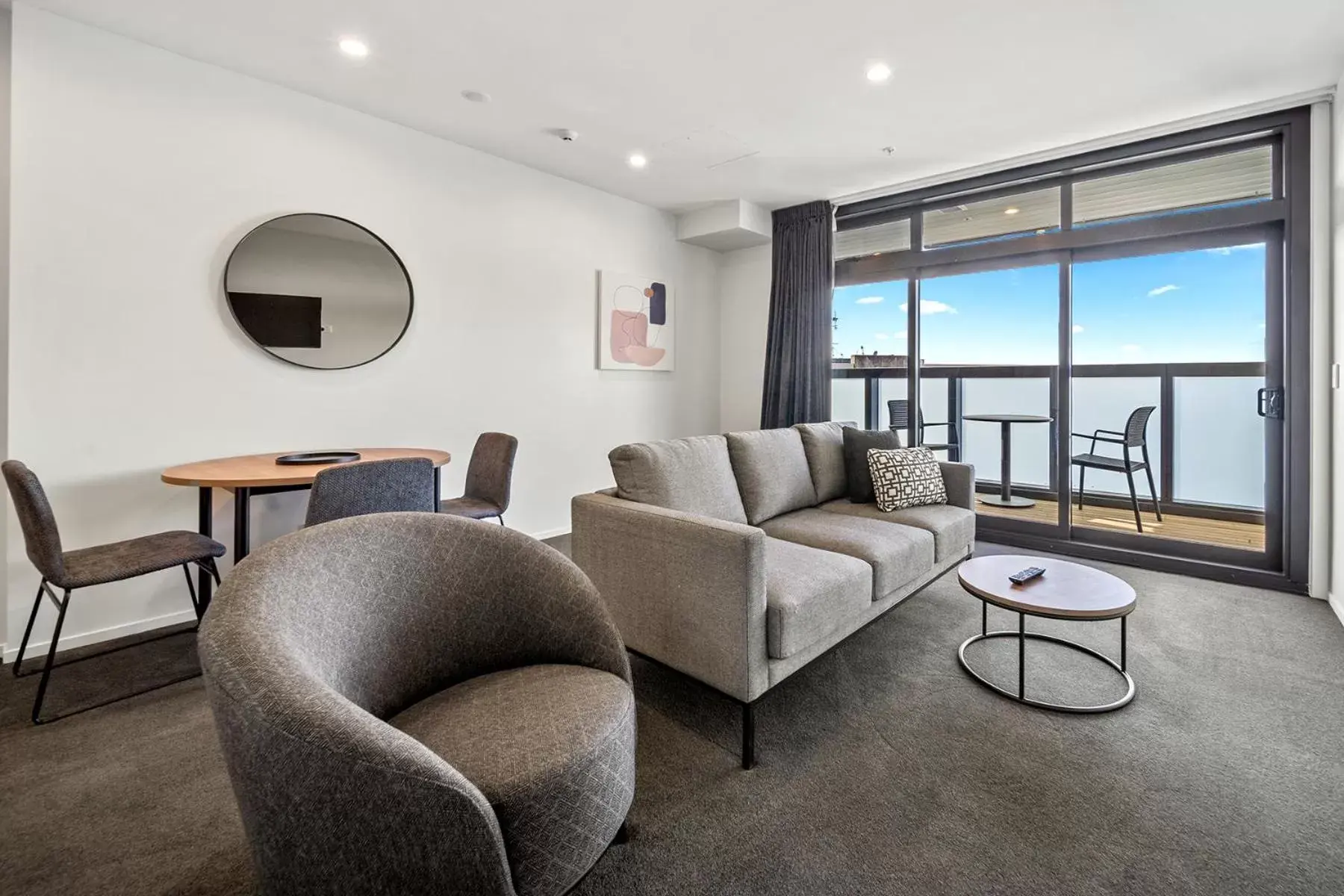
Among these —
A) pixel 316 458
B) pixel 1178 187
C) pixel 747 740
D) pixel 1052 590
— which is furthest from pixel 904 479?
pixel 316 458

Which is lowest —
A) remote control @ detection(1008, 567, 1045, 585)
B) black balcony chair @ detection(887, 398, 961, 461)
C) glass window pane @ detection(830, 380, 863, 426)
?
remote control @ detection(1008, 567, 1045, 585)

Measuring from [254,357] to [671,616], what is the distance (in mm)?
2451

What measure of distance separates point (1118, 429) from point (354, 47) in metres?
4.87

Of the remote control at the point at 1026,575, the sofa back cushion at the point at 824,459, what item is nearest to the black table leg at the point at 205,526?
the sofa back cushion at the point at 824,459

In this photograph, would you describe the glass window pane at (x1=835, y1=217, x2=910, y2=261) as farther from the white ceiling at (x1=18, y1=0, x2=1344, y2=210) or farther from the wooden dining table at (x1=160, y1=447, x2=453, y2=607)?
the wooden dining table at (x1=160, y1=447, x2=453, y2=607)

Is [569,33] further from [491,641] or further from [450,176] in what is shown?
[491,641]

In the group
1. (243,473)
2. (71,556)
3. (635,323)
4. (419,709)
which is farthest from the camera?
(635,323)

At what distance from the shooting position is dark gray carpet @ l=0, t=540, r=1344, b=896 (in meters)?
1.36

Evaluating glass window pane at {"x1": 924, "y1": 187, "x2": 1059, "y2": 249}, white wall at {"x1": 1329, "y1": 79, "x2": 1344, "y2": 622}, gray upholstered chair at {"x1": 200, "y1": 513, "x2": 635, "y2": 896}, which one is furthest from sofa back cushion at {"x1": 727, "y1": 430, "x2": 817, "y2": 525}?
white wall at {"x1": 1329, "y1": 79, "x2": 1344, "y2": 622}

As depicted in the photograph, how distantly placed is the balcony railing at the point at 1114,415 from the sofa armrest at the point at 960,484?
1183mm

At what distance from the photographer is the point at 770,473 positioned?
288cm

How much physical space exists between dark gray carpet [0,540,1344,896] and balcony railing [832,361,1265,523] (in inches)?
61.9

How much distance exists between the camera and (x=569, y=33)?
252 centimetres

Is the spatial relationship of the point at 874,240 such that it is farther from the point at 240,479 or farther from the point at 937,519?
the point at 240,479
